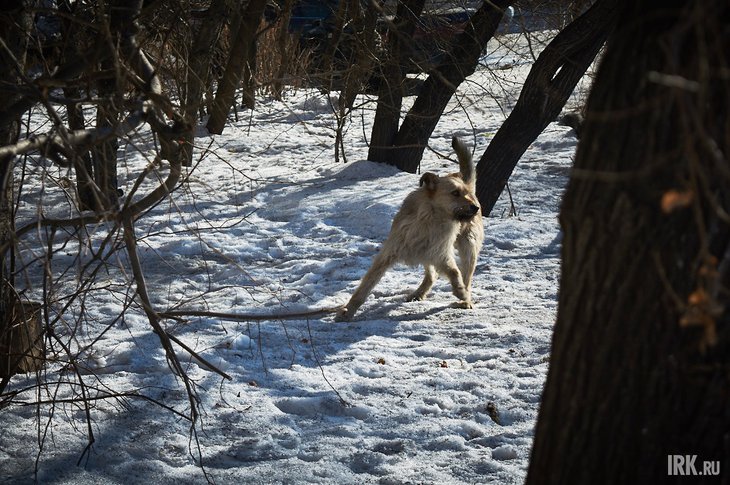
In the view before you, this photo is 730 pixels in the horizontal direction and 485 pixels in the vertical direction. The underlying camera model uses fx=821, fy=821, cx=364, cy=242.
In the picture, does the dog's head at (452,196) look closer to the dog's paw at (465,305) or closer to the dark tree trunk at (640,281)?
the dog's paw at (465,305)

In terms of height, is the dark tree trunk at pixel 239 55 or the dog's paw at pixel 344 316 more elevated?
the dark tree trunk at pixel 239 55

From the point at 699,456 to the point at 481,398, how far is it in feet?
10.3

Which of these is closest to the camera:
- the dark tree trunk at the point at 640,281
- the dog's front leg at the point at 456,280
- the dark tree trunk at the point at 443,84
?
the dark tree trunk at the point at 640,281

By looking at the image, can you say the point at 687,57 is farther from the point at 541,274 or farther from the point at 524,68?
the point at 524,68

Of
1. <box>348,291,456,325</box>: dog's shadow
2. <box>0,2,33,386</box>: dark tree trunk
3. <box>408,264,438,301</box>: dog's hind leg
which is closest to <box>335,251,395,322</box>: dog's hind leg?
<box>348,291,456,325</box>: dog's shadow

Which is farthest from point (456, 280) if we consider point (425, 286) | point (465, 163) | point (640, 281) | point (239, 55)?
point (239, 55)

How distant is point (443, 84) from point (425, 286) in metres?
3.86

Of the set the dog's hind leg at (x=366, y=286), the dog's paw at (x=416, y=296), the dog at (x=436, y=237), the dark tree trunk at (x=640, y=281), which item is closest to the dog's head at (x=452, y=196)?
the dog at (x=436, y=237)

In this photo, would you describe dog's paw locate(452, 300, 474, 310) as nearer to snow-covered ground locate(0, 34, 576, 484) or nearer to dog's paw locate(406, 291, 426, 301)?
snow-covered ground locate(0, 34, 576, 484)

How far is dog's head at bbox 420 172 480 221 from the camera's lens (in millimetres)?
7980

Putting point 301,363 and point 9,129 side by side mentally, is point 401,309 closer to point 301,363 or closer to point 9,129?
point 301,363

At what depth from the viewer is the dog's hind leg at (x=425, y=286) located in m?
8.22

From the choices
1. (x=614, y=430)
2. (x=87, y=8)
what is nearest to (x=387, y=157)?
(x=87, y=8)

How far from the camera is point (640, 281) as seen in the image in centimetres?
262
